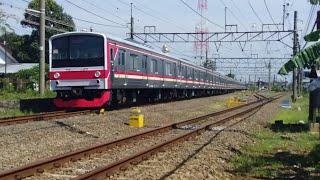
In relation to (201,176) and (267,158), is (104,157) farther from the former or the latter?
(267,158)

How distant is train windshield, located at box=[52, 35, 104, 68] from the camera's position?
2061 centimetres

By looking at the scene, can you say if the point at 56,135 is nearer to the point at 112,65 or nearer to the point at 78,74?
the point at 78,74

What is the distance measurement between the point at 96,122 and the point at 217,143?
17.4 ft

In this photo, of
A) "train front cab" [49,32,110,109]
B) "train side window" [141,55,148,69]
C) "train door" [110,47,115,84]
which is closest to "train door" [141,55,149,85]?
"train side window" [141,55,148,69]

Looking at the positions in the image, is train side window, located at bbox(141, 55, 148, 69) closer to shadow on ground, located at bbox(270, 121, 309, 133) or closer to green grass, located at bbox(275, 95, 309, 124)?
green grass, located at bbox(275, 95, 309, 124)

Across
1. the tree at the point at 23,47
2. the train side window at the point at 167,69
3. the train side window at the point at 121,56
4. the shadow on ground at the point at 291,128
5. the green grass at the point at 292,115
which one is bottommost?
the green grass at the point at 292,115

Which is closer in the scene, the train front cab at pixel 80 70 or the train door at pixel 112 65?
the train front cab at pixel 80 70

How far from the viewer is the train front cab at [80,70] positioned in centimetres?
2045

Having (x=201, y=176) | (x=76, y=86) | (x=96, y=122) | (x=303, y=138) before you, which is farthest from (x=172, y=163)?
(x=76, y=86)

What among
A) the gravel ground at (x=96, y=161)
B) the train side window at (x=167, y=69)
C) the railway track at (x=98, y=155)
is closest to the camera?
the railway track at (x=98, y=155)

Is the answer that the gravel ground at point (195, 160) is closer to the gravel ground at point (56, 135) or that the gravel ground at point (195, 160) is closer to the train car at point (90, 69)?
the gravel ground at point (56, 135)

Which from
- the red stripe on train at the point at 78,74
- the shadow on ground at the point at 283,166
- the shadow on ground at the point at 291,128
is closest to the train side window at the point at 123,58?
the red stripe on train at the point at 78,74

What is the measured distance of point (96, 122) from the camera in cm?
1714

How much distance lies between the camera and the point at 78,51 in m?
21.0
